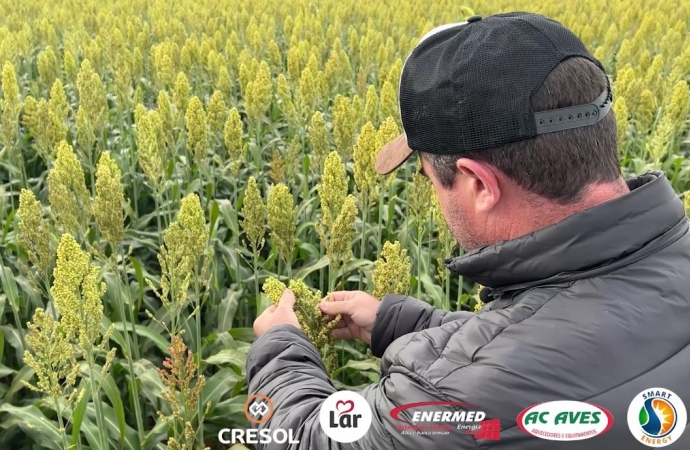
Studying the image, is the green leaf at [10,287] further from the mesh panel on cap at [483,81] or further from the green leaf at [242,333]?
the mesh panel on cap at [483,81]

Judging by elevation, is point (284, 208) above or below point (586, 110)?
below

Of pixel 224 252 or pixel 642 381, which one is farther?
pixel 224 252

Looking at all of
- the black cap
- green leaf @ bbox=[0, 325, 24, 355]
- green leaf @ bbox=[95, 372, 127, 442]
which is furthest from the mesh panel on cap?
green leaf @ bbox=[0, 325, 24, 355]

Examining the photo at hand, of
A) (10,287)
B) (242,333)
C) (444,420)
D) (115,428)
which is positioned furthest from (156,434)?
(444,420)

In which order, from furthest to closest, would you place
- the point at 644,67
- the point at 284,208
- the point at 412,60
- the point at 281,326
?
the point at 644,67 → the point at 284,208 → the point at 281,326 → the point at 412,60

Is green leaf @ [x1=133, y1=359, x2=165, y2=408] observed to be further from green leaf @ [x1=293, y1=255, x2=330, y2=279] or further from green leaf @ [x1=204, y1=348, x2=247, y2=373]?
green leaf @ [x1=293, y1=255, x2=330, y2=279]

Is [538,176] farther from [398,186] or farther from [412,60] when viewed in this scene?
[398,186]

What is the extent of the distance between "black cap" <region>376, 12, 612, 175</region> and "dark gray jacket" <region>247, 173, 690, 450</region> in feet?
0.93

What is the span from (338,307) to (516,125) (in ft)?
4.06

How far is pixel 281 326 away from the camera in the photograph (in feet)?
7.57

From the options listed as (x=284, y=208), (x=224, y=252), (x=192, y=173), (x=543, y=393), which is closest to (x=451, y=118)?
(x=543, y=393)

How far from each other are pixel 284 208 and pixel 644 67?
6810mm

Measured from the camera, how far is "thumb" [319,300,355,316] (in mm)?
2615

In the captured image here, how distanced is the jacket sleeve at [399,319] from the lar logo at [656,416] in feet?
3.54
